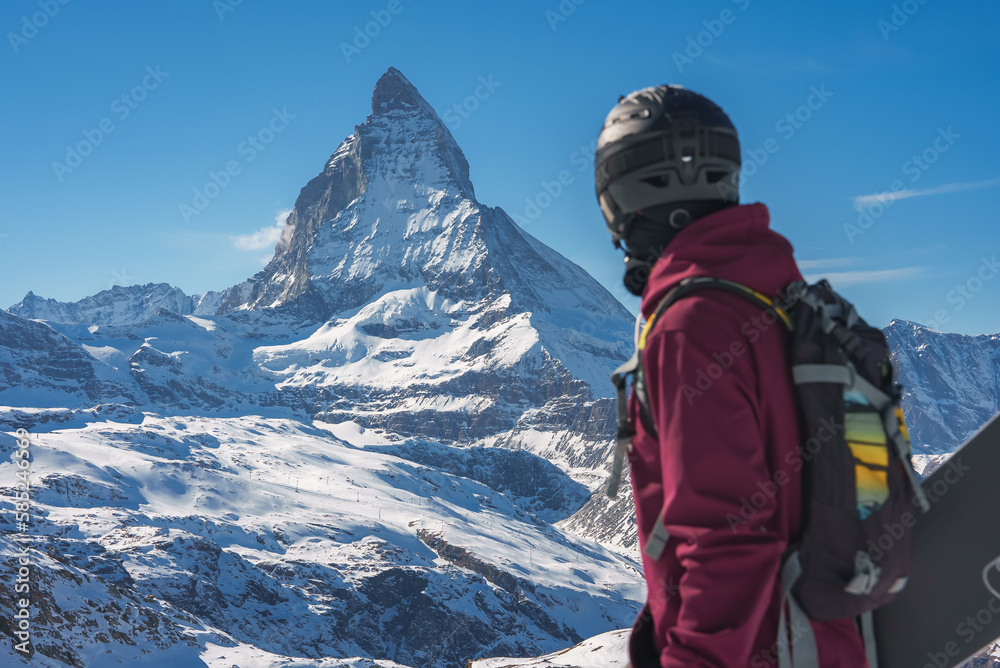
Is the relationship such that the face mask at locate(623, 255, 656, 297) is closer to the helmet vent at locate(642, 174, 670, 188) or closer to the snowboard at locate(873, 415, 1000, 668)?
the helmet vent at locate(642, 174, 670, 188)

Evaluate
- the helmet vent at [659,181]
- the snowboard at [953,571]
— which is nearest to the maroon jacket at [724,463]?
the snowboard at [953,571]

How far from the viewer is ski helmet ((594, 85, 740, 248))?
3520 mm

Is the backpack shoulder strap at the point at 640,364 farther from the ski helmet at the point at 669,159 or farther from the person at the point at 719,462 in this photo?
the ski helmet at the point at 669,159

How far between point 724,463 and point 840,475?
0.44 m

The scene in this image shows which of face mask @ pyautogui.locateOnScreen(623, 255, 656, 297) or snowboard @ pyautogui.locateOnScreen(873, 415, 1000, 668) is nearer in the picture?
snowboard @ pyautogui.locateOnScreen(873, 415, 1000, 668)

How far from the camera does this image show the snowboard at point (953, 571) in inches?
127

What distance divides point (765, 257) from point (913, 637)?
65.6 inches

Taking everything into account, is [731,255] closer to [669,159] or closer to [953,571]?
[669,159]

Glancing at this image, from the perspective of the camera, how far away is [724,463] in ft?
9.33

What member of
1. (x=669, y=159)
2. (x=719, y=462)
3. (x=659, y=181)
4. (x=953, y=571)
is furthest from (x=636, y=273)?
(x=953, y=571)

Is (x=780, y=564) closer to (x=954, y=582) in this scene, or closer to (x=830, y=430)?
(x=830, y=430)

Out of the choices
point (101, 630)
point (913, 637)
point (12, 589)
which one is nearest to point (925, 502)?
point (913, 637)

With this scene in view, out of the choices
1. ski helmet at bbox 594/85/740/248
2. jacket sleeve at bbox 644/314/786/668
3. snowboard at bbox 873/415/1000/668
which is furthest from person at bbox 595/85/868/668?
snowboard at bbox 873/415/1000/668

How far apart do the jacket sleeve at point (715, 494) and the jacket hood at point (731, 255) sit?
0.79 feet
